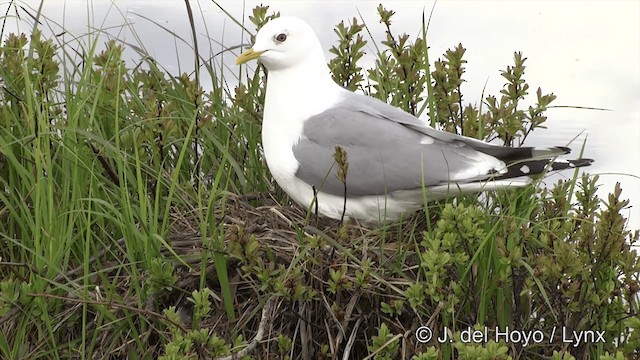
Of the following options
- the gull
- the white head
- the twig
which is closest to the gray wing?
the gull

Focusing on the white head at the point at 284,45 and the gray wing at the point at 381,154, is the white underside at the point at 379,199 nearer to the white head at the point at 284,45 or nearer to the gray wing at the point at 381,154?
the gray wing at the point at 381,154

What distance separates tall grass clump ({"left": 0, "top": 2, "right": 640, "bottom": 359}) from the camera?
3.63 meters

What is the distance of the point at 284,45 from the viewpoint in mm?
4441

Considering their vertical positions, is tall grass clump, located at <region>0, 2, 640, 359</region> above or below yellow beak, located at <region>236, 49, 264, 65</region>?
below

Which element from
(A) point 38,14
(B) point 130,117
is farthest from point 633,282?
(A) point 38,14

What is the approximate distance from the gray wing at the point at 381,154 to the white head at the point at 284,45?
0.28 meters

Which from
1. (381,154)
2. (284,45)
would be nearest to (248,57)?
(284,45)

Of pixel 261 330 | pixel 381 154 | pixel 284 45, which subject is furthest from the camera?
pixel 284 45

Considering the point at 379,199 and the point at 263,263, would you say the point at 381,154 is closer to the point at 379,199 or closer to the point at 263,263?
the point at 379,199

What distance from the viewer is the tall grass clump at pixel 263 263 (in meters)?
3.63

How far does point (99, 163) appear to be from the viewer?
4.41 metres

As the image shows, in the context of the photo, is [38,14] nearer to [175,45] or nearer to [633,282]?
[175,45]

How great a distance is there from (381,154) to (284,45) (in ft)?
2.09

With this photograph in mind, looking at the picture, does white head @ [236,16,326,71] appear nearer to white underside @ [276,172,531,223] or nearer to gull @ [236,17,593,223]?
gull @ [236,17,593,223]
